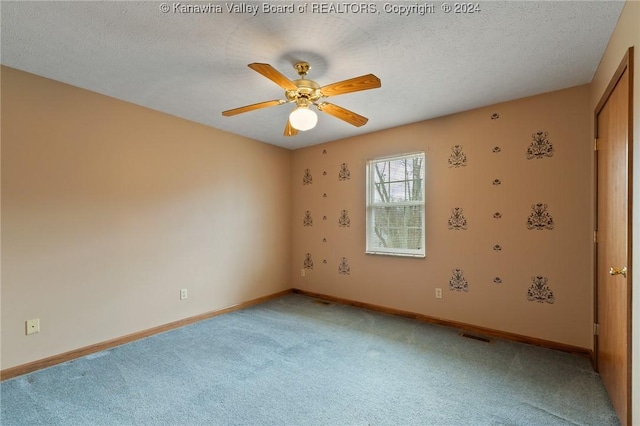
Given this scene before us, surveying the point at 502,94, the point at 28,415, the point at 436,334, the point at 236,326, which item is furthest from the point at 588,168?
the point at 28,415

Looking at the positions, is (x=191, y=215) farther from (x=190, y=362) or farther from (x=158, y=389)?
(x=158, y=389)

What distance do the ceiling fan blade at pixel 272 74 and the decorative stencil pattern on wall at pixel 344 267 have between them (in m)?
2.69

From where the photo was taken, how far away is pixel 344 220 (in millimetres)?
4223

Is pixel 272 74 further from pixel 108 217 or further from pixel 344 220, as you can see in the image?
pixel 344 220

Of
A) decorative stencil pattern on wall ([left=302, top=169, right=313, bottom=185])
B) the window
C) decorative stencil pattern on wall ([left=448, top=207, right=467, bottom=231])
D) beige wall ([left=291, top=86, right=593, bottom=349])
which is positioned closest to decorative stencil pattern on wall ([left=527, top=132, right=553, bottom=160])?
beige wall ([left=291, top=86, right=593, bottom=349])

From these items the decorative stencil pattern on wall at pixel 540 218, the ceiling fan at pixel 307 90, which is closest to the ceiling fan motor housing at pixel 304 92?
the ceiling fan at pixel 307 90

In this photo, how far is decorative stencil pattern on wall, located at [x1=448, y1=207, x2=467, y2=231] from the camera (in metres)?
3.23

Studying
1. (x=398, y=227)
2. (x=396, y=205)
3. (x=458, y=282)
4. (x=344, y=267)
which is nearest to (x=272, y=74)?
(x=396, y=205)

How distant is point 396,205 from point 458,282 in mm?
1144

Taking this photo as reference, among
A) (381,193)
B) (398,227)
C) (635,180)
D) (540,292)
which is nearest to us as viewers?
(635,180)

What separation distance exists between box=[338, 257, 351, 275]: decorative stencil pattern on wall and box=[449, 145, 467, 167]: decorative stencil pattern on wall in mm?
1873

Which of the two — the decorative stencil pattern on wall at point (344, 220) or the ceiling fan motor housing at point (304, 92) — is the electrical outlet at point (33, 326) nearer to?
the ceiling fan motor housing at point (304, 92)

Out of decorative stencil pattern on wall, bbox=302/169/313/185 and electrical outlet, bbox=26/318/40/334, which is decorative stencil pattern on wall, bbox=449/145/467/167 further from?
electrical outlet, bbox=26/318/40/334

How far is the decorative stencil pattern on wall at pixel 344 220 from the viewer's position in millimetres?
4191
